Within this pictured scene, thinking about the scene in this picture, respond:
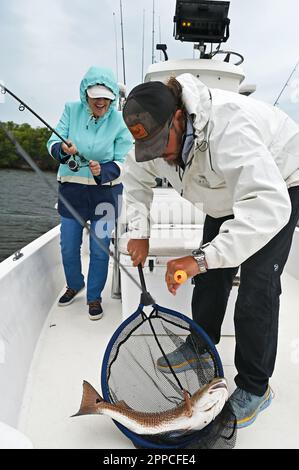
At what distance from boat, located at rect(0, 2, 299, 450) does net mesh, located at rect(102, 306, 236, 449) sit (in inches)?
6.0

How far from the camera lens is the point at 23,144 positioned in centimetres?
165

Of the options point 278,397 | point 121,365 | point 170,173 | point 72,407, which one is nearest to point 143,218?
point 170,173

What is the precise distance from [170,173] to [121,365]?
2.80 ft

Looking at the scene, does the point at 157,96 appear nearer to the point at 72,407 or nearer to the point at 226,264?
the point at 226,264

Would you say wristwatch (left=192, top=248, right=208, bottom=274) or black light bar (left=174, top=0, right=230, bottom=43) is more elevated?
black light bar (left=174, top=0, right=230, bottom=43)

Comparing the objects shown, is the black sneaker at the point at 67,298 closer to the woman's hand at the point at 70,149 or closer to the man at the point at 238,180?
the woman's hand at the point at 70,149

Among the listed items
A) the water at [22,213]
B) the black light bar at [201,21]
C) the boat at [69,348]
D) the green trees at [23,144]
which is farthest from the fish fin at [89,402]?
the water at [22,213]

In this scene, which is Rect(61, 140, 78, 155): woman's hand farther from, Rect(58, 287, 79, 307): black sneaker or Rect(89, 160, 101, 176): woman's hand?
Rect(58, 287, 79, 307): black sneaker

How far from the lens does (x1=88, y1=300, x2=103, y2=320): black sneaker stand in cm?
256

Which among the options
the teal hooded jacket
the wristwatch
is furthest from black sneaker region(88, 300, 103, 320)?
the wristwatch

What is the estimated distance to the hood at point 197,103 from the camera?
1271 millimetres

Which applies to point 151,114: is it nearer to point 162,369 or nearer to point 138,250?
point 138,250

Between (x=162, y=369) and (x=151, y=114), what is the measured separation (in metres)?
1.07

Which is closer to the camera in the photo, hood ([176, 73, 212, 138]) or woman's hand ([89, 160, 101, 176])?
hood ([176, 73, 212, 138])
